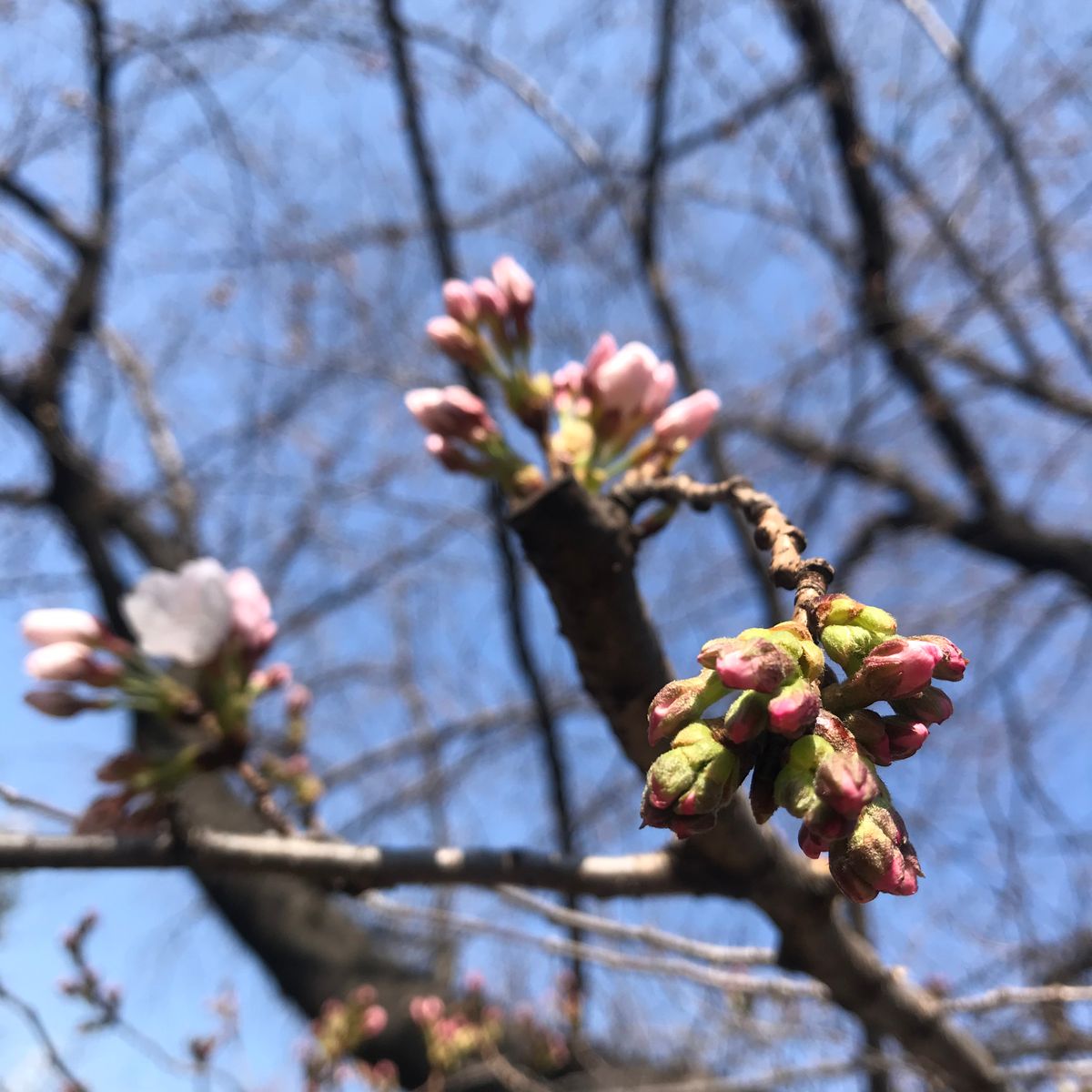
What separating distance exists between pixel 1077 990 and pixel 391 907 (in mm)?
1018

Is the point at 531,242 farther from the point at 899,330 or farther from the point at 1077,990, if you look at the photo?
the point at 1077,990

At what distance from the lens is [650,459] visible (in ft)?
3.90

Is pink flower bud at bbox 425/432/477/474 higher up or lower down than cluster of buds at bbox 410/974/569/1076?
→ higher up

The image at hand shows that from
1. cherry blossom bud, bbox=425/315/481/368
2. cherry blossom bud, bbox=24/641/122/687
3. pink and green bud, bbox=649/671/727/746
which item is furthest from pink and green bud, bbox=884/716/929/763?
cherry blossom bud, bbox=24/641/122/687

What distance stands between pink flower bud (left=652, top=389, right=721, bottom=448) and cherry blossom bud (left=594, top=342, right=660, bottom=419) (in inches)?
1.7

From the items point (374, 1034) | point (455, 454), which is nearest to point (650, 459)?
point (455, 454)

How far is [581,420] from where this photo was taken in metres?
1.18

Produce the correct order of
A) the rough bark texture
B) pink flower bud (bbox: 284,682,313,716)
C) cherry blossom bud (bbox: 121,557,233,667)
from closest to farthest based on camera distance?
the rough bark texture → cherry blossom bud (bbox: 121,557,233,667) → pink flower bud (bbox: 284,682,313,716)

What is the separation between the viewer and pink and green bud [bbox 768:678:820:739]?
476mm

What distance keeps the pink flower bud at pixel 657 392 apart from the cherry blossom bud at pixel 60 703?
934 mm

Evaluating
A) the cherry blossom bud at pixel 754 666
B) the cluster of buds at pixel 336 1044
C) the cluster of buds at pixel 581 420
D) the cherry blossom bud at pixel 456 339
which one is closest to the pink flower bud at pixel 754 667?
the cherry blossom bud at pixel 754 666

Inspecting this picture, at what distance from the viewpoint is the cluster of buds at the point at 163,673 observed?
1241 mm

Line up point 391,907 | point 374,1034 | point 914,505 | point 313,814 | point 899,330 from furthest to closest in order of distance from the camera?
point 914,505 < point 899,330 < point 374,1034 < point 313,814 < point 391,907

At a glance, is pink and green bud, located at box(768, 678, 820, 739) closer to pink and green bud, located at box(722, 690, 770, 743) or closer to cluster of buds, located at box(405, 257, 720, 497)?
pink and green bud, located at box(722, 690, 770, 743)
